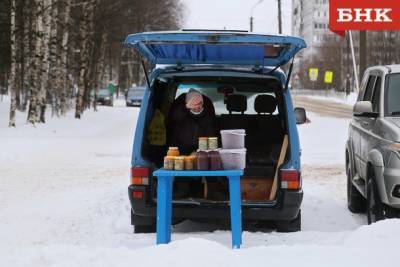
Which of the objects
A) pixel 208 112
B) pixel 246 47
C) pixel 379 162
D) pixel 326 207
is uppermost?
pixel 246 47

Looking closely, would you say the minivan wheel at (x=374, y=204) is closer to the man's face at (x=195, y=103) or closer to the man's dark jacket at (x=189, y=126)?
the man's dark jacket at (x=189, y=126)

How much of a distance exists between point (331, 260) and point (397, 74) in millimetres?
3601

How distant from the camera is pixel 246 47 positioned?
6.99m

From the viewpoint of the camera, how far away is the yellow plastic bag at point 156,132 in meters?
7.82

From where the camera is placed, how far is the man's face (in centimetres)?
709

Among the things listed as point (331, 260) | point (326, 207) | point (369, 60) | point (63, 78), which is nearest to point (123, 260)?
point (331, 260)

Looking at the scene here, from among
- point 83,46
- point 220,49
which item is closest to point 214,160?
point 220,49

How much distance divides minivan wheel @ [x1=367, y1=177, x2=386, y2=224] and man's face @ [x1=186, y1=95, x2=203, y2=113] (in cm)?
206

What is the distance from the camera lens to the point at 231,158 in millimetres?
6223

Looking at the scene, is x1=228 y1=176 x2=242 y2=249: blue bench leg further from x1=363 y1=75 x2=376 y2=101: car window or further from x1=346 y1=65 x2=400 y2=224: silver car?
x1=363 y1=75 x2=376 y2=101: car window

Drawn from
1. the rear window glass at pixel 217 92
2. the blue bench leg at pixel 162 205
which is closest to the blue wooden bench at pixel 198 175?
the blue bench leg at pixel 162 205

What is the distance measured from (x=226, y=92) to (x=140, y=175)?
80.5 inches

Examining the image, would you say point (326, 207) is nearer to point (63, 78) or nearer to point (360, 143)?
point (360, 143)

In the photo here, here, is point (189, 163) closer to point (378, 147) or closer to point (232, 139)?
point (232, 139)
